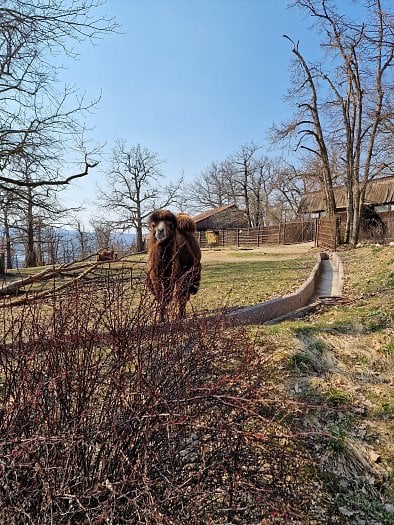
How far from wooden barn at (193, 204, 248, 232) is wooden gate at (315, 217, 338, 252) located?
28.8 meters

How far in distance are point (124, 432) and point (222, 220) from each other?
5524 cm

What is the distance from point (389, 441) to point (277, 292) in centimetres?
605

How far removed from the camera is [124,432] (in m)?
1.97

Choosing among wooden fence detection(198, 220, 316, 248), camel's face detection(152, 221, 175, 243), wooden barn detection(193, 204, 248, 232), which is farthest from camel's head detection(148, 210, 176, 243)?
wooden barn detection(193, 204, 248, 232)

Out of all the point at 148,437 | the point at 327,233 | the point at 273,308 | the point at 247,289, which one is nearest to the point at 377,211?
the point at 327,233

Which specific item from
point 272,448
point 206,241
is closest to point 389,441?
point 272,448

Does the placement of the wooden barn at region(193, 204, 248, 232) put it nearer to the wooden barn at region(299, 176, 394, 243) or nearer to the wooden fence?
the wooden fence

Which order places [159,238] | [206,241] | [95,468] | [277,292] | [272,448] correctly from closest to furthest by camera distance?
1. [95,468]
2. [272,448]
3. [159,238]
4. [277,292]
5. [206,241]

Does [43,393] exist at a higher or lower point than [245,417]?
higher

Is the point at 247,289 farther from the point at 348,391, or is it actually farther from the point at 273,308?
the point at 348,391

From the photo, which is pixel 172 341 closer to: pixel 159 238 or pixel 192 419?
pixel 192 419

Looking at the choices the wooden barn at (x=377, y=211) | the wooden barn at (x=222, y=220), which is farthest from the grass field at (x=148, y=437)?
the wooden barn at (x=222, y=220)

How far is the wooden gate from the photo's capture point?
2302cm

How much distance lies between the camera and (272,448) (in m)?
2.43
